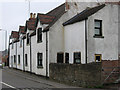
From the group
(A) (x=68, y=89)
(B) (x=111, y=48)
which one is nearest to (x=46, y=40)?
(B) (x=111, y=48)

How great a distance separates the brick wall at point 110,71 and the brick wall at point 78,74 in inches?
29.6

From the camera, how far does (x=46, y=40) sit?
20297 millimetres

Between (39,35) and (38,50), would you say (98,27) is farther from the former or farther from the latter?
(38,50)

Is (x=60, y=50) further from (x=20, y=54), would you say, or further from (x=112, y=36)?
(x=20, y=54)

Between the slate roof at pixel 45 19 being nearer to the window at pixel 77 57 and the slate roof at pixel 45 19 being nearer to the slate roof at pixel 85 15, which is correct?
the slate roof at pixel 85 15

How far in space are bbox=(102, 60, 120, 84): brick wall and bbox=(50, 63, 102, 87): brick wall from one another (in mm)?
753

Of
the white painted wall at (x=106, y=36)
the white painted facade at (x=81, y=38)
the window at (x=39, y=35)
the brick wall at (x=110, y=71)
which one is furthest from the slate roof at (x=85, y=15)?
the brick wall at (x=110, y=71)

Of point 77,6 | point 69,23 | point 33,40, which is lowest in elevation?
point 33,40

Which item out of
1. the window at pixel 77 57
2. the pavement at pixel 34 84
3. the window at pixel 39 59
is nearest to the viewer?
the pavement at pixel 34 84

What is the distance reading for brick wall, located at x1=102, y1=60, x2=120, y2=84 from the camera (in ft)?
45.4

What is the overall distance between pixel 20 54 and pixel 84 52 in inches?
611

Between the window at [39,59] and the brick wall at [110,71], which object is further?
the window at [39,59]

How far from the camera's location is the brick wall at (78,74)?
13.3m

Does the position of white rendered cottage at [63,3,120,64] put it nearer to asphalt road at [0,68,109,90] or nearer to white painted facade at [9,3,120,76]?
white painted facade at [9,3,120,76]
